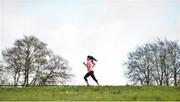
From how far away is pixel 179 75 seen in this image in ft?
213

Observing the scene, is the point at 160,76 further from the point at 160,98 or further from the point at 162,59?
the point at 160,98

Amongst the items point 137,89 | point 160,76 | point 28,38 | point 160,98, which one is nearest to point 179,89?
point 137,89

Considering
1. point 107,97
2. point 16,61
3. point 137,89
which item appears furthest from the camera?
point 16,61

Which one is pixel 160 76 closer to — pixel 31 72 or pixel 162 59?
pixel 162 59

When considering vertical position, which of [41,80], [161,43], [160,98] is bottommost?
[160,98]

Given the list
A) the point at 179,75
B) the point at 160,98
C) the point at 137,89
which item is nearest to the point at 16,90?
the point at 137,89

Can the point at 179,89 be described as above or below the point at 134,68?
below

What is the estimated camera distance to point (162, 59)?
65250 millimetres

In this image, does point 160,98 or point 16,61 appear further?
point 16,61

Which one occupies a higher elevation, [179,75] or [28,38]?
[28,38]

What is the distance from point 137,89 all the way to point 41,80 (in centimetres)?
4402

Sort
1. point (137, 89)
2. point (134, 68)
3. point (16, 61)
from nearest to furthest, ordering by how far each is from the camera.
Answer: point (137, 89)
point (16, 61)
point (134, 68)

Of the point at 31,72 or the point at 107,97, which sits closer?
the point at 107,97

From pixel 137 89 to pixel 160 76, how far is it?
140 feet
